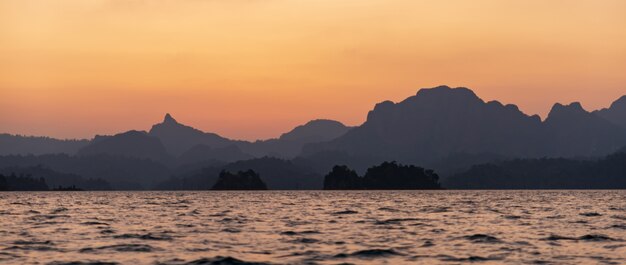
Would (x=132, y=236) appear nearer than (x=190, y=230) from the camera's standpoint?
Yes

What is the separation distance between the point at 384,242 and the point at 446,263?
11.9 meters

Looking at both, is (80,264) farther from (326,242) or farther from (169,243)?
(326,242)

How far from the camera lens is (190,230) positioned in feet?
217

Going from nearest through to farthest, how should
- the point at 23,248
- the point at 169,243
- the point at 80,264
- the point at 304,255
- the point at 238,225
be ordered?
the point at 80,264, the point at 304,255, the point at 23,248, the point at 169,243, the point at 238,225

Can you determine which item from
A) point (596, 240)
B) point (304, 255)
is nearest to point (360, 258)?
point (304, 255)

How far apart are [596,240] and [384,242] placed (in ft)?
47.6

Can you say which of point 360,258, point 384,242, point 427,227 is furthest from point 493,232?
point 360,258

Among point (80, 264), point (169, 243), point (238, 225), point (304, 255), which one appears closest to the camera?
point (80, 264)

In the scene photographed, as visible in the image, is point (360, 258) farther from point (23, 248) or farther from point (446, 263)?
point (23, 248)

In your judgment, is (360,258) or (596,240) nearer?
(360,258)

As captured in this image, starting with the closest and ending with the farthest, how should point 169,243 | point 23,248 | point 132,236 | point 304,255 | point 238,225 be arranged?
point 304,255 < point 23,248 < point 169,243 < point 132,236 < point 238,225

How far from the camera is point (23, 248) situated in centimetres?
4897

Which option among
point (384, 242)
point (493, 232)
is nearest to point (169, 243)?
point (384, 242)

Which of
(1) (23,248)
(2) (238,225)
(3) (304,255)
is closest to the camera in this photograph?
(3) (304,255)
